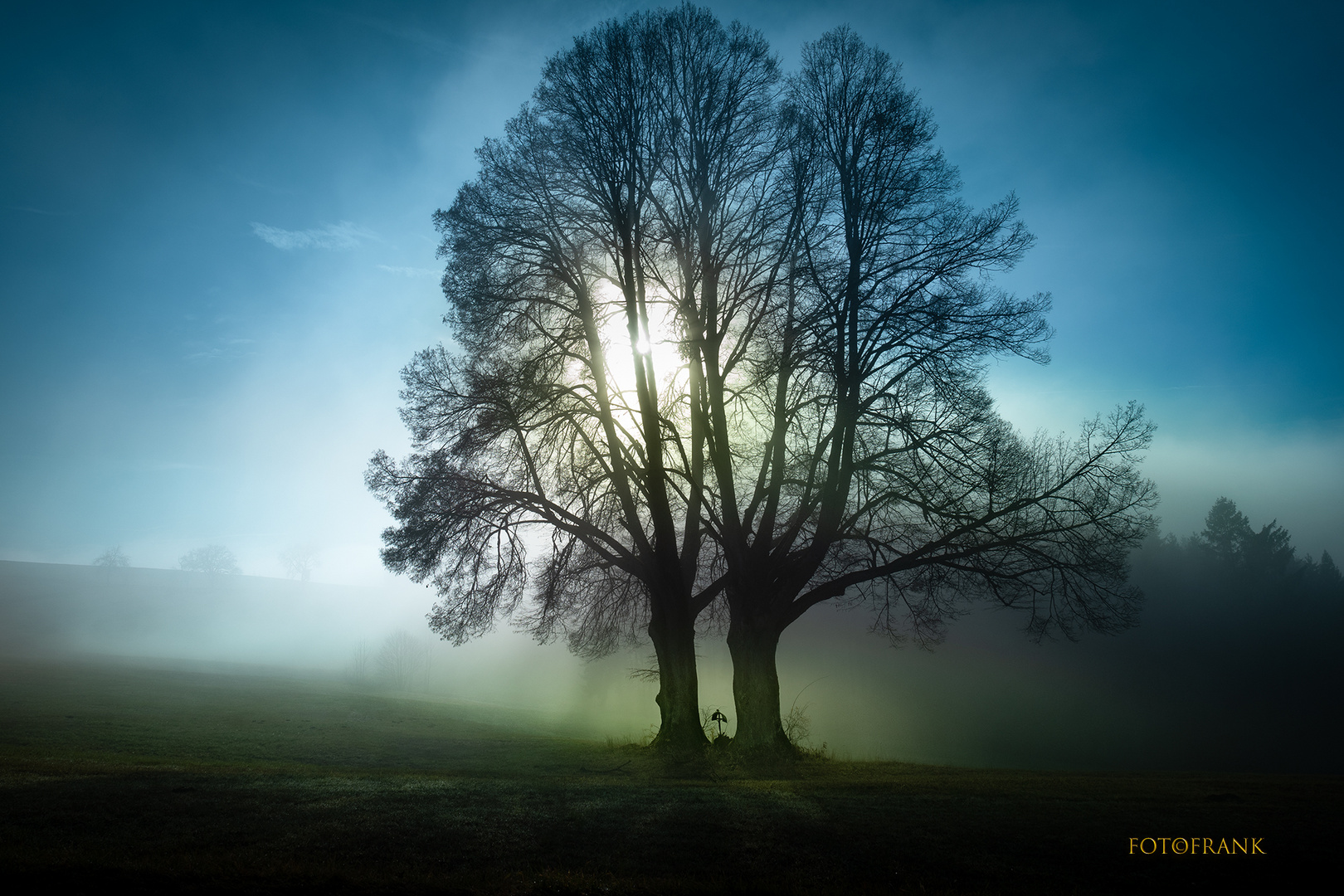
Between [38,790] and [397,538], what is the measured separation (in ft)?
23.3

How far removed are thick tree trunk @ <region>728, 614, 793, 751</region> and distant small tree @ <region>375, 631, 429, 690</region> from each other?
47.8 m

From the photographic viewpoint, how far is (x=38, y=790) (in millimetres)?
7523

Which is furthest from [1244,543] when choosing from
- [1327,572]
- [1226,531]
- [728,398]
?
[728,398]

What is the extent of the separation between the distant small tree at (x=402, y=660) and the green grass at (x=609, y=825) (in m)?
46.7

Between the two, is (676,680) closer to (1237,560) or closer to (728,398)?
(728,398)

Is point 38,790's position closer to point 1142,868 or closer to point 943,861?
point 943,861

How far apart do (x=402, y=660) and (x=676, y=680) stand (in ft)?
174

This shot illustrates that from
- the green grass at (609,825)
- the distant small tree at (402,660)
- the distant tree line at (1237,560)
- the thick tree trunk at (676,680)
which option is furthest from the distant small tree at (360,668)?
the distant tree line at (1237,560)

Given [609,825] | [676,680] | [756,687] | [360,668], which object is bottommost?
[609,825]

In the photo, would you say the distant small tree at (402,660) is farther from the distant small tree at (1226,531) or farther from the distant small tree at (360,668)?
the distant small tree at (1226,531)

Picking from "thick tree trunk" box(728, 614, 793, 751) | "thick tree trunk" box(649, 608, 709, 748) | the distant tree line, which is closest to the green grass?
"thick tree trunk" box(728, 614, 793, 751)

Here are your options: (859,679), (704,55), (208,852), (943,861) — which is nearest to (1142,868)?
(943,861)

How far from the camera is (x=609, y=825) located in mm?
7051

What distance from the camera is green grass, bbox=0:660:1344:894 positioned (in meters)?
5.45
